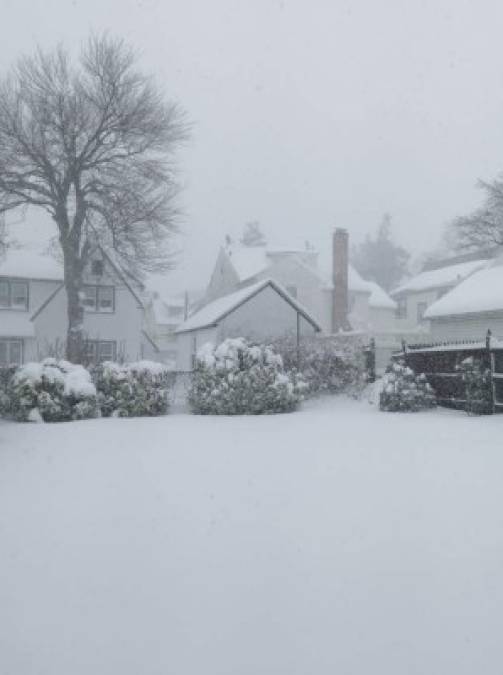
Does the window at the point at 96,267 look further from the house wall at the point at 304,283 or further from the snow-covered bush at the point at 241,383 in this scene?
the snow-covered bush at the point at 241,383

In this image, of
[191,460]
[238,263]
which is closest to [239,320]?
[238,263]

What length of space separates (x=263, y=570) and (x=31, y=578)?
181 centimetres

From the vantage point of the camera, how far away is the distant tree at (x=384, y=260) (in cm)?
7688

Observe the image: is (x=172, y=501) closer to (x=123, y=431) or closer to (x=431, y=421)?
(x=123, y=431)

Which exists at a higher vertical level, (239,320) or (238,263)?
(238,263)

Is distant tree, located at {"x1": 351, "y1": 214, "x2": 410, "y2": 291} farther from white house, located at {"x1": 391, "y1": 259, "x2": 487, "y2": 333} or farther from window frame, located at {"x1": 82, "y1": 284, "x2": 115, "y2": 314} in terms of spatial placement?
window frame, located at {"x1": 82, "y1": 284, "x2": 115, "y2": 314}

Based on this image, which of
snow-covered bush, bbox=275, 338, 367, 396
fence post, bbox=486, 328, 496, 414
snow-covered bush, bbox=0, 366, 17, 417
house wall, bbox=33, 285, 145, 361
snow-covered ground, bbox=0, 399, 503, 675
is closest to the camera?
snow-covered ground, bbox=0, 399, 503, 675

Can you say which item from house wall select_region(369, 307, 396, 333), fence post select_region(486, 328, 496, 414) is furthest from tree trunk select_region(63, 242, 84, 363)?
house wall select_region(369, 307, 396, 333)

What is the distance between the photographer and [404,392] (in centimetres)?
1462

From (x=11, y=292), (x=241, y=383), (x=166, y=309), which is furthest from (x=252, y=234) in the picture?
(x=241, y=383)

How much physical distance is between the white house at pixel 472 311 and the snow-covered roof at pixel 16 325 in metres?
22.1

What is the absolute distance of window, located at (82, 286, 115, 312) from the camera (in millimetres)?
36094

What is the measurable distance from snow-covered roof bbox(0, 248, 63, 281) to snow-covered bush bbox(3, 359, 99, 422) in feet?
70.9

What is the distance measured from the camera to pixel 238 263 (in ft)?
141
